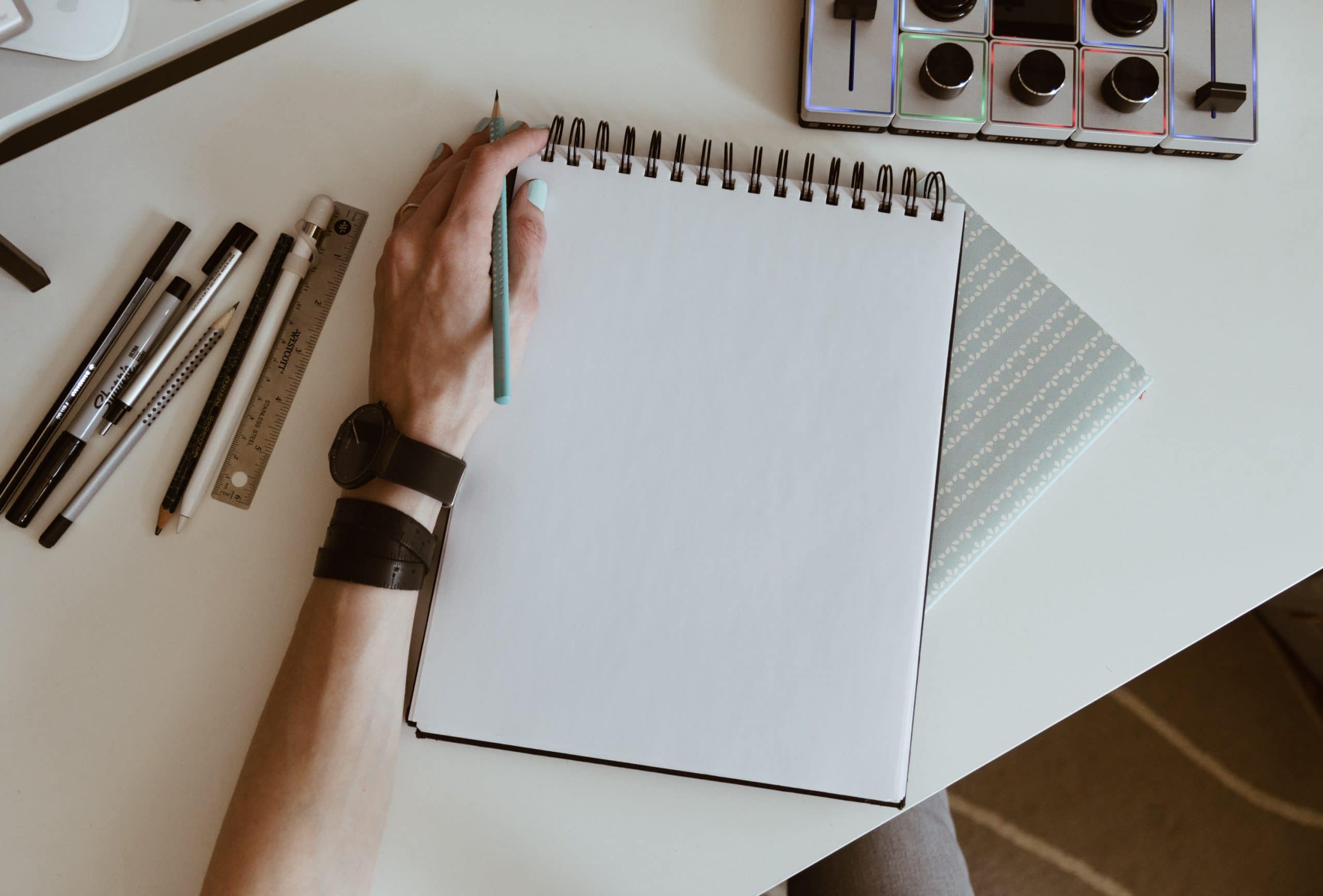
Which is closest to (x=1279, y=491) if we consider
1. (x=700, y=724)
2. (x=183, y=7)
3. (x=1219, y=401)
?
(x=1219, y=401)

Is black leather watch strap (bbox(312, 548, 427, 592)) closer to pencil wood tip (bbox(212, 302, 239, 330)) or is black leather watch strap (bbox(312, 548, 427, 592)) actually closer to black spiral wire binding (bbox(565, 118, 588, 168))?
pencil wood tip (bbox(212, 302, 239, 330))

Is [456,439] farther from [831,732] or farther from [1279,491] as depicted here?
[1279,491]

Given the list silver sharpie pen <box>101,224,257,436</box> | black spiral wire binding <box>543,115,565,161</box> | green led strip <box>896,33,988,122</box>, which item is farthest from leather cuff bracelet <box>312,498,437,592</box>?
green led strip <box>896,33,988,122</box>

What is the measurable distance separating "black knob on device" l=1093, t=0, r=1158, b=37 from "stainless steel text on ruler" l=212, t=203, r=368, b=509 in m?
0.68

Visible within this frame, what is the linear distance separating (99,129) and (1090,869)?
1.54m

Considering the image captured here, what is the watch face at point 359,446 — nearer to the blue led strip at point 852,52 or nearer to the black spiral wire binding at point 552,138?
the black spiral wire binding at point 552,138

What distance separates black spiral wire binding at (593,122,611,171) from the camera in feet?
2.23

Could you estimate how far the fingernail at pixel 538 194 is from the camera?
66 centimetres

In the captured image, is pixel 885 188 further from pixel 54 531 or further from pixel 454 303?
pixel 54 531

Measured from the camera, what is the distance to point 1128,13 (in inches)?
27.3

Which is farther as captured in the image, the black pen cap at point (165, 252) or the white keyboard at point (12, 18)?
the black pen cap at point (165, 252)

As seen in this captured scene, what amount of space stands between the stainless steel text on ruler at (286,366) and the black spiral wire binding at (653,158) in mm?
255

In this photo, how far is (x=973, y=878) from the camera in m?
1.17

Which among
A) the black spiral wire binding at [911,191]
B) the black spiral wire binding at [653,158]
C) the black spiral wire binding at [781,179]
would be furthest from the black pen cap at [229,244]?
the black spiral wire binding at [911,191]
